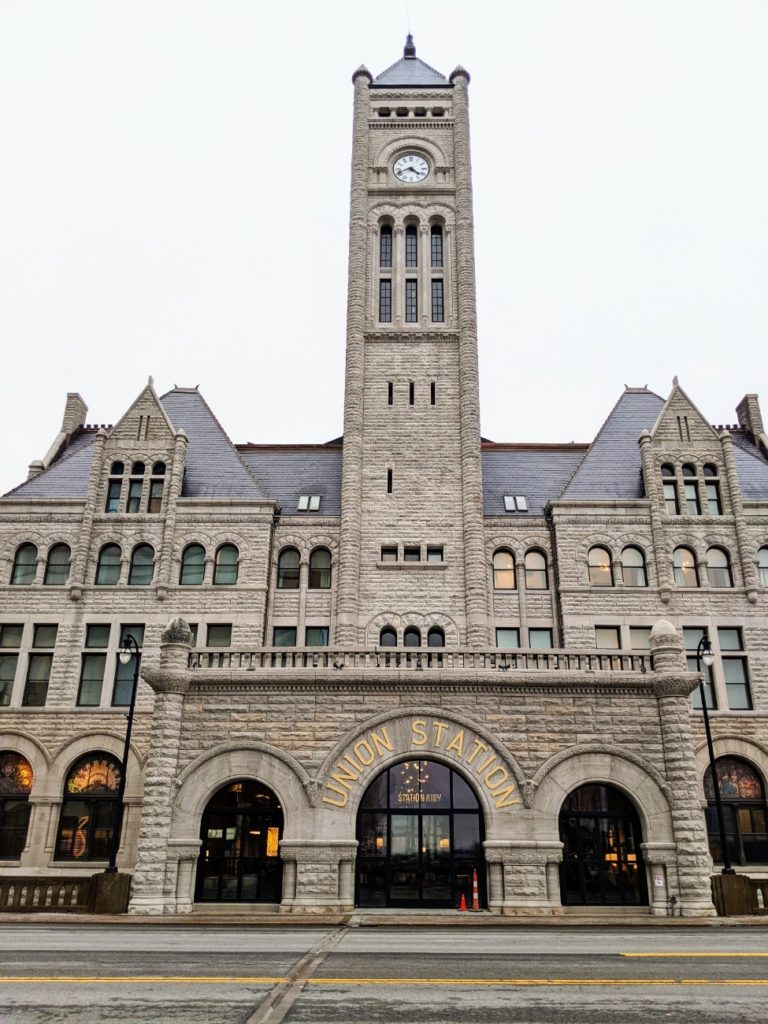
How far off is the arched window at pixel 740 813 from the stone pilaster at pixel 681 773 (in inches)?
320

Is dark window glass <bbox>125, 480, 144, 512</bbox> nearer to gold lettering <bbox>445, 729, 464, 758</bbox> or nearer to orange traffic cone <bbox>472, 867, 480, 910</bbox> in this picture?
gold lettering <bbox>445, 729, 464, 758</bbox>

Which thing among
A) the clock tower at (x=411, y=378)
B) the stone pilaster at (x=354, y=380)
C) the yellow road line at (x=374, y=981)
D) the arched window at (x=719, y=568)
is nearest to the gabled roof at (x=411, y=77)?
the clock tower at (x=411, y=378)

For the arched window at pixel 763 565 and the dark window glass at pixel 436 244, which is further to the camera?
the dark window glass at pixel 436 244

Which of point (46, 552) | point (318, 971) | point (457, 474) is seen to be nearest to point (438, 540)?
point (457, 474)

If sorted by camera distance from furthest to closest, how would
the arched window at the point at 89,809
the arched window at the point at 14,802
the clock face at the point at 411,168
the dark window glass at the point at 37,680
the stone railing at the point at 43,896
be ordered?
the clock face at the point at 411,168, the dark window glass at the point at 37,680, the arched window at the point at 14,802, the arched window at the point at 89,809, the stone railing at the point at 43,896

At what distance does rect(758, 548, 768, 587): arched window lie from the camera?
32531 mm

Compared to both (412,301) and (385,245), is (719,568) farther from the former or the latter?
(385,245)

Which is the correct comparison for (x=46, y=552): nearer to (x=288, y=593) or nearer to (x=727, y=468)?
(x=288, y=593)

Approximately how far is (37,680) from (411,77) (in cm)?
3674

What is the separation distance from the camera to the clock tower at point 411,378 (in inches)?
1262

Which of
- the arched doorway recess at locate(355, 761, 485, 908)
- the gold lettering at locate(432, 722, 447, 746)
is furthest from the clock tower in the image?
the arched doorway recess at locate(355, 761, 485, 908)

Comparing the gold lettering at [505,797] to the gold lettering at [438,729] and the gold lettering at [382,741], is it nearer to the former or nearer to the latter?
the gold lettering at [438,729]

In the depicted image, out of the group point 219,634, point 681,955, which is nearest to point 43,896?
point 219,634

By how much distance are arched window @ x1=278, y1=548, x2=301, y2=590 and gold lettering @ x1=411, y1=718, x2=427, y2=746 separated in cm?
1252
